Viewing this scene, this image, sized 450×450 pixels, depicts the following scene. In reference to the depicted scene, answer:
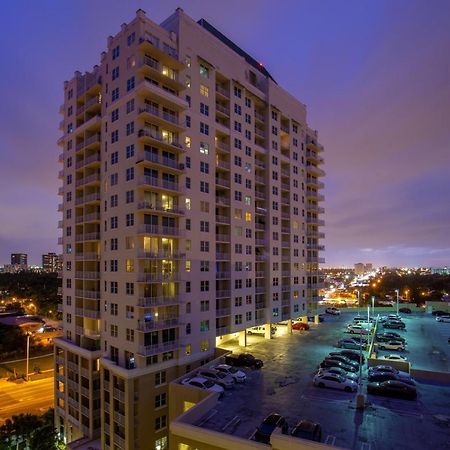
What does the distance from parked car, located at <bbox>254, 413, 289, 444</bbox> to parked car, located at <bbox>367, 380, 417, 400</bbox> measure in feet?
39.5

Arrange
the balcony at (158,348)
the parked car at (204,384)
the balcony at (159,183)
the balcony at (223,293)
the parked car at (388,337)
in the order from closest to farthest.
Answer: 1. the parked car at (204,384)
2. the balcony at (158,348)
3. the balcony at (159,183)
4. the balcony at (223,293)
5. the parked car at (388,337)

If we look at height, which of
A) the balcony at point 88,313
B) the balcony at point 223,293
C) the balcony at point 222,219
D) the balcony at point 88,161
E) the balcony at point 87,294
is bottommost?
the balcony at point 88,313

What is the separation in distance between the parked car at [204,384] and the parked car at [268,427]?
7.53 metres

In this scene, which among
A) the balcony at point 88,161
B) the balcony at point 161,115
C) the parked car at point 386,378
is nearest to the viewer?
the parked car at point 386,378

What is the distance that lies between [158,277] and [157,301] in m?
2.70

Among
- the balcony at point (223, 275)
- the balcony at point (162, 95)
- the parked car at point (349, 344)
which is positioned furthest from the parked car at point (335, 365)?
the balcony at point (162, 95)

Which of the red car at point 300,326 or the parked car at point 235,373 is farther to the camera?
the red car at point 300,326

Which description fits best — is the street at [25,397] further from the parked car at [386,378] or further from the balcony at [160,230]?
the parked car at [386,378]

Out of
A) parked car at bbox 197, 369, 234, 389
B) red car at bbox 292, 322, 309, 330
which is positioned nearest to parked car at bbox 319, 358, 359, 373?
parked car at bbox 197, 369, 234, 389

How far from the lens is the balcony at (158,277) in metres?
39.5

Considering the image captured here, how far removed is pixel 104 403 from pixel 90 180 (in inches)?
1117

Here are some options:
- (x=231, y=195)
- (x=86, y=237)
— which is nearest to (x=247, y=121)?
(x=231, y=195)

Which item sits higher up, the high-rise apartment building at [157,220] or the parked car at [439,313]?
the high-rise apartment building at [157,220]

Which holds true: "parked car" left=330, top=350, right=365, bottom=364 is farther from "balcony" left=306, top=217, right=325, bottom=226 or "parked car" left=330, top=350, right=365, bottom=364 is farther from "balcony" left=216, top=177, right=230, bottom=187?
"balcony" left=306, top=217, right=325, bottom=226
